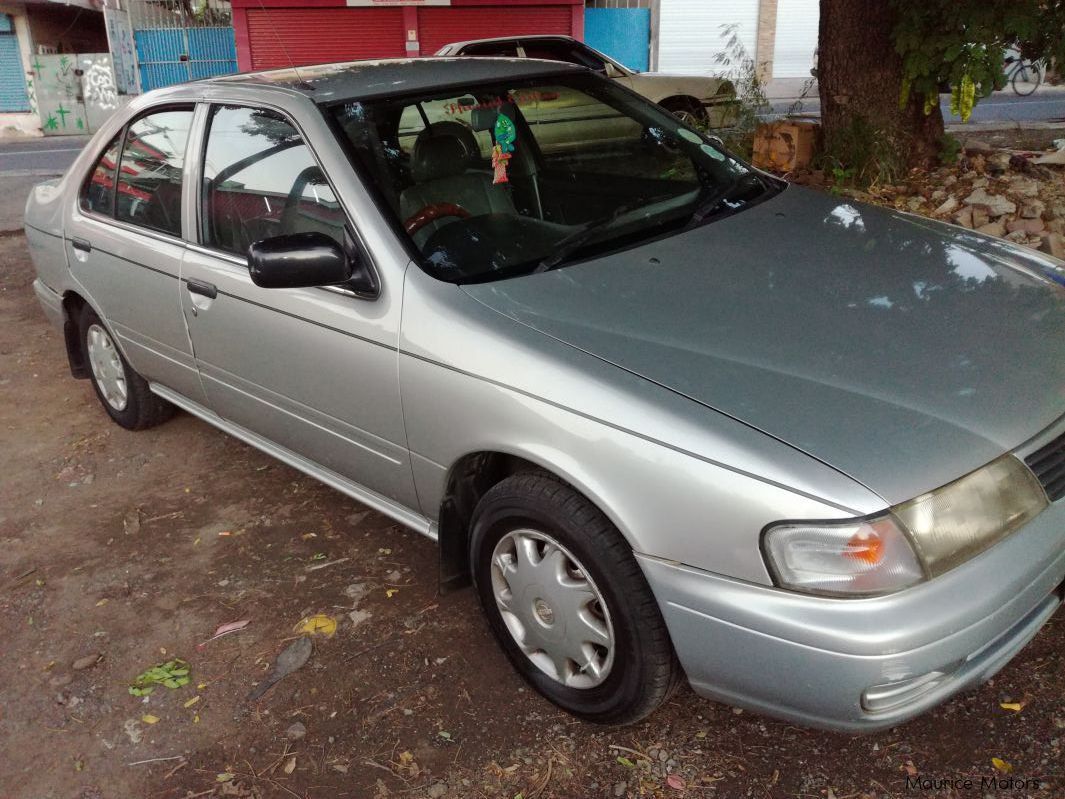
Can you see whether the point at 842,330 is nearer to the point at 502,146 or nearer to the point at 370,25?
the point at 502,146

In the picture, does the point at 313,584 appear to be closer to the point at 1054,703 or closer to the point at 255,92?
the point at 255,92

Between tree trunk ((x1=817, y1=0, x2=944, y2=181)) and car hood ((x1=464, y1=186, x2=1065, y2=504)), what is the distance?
3.44 meters

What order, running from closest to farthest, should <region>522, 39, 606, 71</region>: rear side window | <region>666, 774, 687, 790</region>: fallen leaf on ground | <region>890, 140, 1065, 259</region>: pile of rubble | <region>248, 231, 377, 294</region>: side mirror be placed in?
1. <region>666, 774, 687, 790</region>: fallen leaf on ground
2. <region>248, 231, 377, 294</region>: side mirror
3. <region>890, 140, 1065, 259</region>: pile of rubble
4. <region>522, 39, 606, 71</region>: rear side window

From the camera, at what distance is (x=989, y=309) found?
2.57 meters

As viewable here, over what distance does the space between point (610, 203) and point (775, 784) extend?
1.90 m

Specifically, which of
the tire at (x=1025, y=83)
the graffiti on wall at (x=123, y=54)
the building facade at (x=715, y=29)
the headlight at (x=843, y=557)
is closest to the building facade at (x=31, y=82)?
the graffiti on wall at (x=123, y=54)

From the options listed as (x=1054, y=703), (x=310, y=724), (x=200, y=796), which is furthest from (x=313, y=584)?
(x=1054, y=703)

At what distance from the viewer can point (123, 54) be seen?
859 inches

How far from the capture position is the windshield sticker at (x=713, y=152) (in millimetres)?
3633

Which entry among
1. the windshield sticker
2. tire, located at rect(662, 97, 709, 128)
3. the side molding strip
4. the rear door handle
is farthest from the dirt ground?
tire, located at rect(662, 97, 709, 128)

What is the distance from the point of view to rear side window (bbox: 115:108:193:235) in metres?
3.62

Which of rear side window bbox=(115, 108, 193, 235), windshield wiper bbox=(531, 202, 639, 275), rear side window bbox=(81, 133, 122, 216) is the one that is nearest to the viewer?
windshield wiper bbox=(531, 202, 639, 275)

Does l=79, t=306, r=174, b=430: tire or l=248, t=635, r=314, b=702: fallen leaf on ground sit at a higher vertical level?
l=79, t=306, r=174, b=430: tire

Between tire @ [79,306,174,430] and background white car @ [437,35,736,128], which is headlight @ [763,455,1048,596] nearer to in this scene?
tire @ [79,306,174,430]
